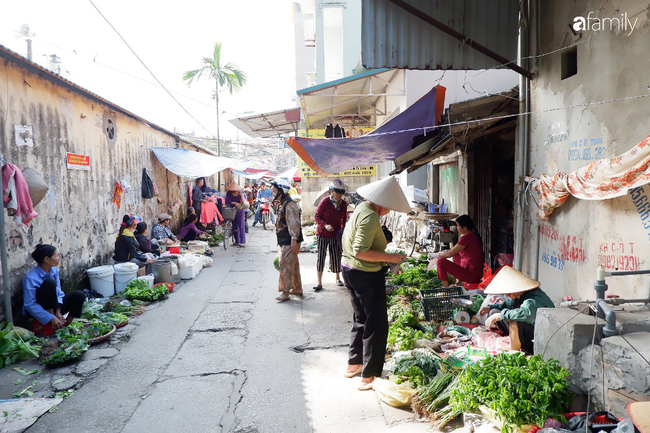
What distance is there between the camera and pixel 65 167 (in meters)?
6.93

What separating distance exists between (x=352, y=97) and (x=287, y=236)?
24.7ft

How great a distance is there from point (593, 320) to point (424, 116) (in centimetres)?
418

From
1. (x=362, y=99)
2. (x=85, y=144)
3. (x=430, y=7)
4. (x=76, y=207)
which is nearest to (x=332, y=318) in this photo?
(x=430, y=7)

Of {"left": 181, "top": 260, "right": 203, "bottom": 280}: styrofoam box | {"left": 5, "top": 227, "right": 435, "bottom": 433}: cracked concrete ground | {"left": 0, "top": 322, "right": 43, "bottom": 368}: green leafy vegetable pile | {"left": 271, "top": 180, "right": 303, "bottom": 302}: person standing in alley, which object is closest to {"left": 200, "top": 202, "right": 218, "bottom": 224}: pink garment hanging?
{"left": 181, "top": 260, "right": 203, "bottom": 280}: styrofoam box

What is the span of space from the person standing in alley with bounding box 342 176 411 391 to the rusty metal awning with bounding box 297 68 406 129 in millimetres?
6639

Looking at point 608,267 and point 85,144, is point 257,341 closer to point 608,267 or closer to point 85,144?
point 608,267

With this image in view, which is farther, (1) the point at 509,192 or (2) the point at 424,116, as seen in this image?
(1) the point at 509,192

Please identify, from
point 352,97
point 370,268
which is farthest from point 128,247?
point 352,97

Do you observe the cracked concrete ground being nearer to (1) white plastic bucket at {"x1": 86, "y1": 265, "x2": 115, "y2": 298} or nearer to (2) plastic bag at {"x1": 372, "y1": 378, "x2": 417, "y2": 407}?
(2) plastic bag at {"x1": 372, "y1": 378, "x2": 417, "y2": 407}

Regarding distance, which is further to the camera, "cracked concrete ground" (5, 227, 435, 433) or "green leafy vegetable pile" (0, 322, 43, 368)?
"green leafy vegetable pile" (0, 322, 43, 368)

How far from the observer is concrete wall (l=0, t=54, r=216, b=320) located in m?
5.56

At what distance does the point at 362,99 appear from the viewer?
45.0ft

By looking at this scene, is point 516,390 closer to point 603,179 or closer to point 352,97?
point 603,179

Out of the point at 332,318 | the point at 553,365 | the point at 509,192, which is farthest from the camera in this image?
the point at 509,192
